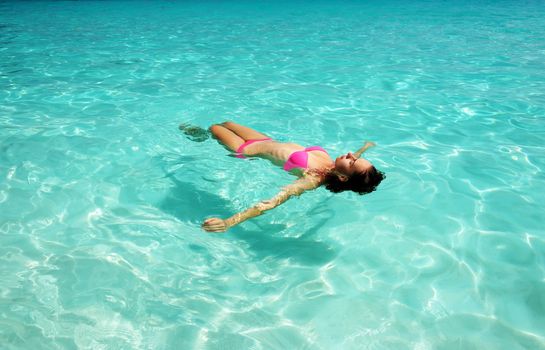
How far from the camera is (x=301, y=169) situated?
399 cm

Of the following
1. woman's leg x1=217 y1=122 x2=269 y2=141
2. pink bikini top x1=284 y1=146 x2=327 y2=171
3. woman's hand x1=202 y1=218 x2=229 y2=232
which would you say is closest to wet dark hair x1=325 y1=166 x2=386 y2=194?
pink bikini top x1=284 y1=146 x2=327 y2=171

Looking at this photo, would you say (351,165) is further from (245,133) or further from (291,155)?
(245,133)

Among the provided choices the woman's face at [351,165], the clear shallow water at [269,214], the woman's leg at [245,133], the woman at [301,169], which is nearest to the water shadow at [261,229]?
the clear shallow water at [269,214]

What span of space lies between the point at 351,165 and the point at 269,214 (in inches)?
38.3

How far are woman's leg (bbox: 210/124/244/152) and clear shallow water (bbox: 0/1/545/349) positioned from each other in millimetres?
236

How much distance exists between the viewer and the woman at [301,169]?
3.21 m

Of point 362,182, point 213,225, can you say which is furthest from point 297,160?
point 213,225

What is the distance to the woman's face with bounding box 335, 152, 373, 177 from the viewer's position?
11.5 ft

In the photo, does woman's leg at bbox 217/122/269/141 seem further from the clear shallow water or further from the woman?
the clear shallow water

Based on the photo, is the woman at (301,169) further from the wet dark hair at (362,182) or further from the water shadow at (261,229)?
the water shadow at (261,229)

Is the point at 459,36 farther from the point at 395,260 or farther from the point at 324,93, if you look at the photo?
the point at 395,260

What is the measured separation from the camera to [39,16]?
17.6 m

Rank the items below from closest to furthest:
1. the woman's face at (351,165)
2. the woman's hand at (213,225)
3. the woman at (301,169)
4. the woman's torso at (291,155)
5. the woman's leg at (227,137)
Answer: the woman's hand at (213,225), the woman at (301,169), the woman's face at (351,165), the woman's torso at (291,155), the woman's leg at (227,137)

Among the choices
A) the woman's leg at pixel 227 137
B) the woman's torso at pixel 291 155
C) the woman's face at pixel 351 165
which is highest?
the woman's face at pixel 351 165
